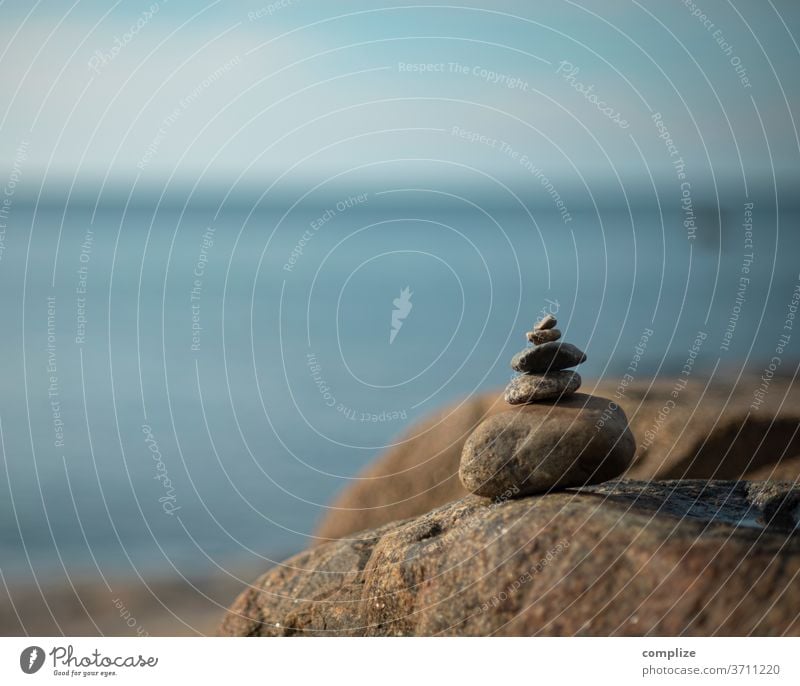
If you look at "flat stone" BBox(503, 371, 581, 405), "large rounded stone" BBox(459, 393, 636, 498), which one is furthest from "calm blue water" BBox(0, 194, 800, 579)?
"large rounded stone" BBox(459, 393, 636, 498)

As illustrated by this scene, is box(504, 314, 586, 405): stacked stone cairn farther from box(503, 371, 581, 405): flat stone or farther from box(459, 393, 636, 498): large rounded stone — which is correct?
box(459, 393, 636, 498): large rounded stone

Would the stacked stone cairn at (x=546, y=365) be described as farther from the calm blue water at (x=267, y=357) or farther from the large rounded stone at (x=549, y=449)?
the calm blue water at (x=267, y=357)

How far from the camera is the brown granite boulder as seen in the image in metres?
7.24

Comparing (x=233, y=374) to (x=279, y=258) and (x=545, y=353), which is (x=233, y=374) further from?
(x=545, y=353)

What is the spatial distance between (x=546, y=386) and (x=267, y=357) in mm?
6659

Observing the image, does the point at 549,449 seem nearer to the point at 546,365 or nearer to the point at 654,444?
the point at 546,365

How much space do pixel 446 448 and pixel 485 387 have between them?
3.97 feet

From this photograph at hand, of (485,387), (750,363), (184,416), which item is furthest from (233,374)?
(750,363)

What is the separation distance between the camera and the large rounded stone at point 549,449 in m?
4.68

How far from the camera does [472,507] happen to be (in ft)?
16.5

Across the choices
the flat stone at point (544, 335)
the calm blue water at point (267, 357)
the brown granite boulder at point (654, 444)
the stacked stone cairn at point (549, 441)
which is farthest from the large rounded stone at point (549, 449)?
the calm blue water at point (267, 357)

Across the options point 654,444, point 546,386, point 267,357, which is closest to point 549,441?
point 546,386

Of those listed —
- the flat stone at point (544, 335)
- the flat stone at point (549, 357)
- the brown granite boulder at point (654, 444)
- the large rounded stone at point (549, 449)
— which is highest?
the flat stone at point (544, 335)
